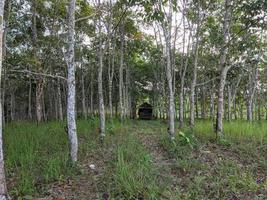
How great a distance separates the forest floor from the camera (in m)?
5.32

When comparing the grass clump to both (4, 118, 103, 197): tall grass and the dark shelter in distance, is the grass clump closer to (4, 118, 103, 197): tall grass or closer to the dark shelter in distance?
(4, 118, 103, 197): tall grass

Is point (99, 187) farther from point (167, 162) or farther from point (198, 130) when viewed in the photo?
point (198, 130)

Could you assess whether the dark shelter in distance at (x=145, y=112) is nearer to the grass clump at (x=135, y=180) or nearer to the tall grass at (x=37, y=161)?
the tall grass at (x=37, y=161)

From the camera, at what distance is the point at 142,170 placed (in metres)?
6.03

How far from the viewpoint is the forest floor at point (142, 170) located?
532cm

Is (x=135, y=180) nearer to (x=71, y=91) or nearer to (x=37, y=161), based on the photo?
(x=71, y=91)

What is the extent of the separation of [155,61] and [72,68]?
17955 mm

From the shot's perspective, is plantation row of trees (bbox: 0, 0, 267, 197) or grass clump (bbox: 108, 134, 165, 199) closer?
grass clump (bbox: 108, 134, 165, 199)

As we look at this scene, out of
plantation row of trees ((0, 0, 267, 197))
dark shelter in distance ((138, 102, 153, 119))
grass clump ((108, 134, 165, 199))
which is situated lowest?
grass clump ((108, 134, 165, 199))

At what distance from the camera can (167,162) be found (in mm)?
7086

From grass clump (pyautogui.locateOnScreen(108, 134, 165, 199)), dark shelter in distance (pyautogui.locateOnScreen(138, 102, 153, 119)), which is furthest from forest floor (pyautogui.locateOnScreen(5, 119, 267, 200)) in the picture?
dark shelter in distance (pyautogui.locateOnScreen(138, 102, 153, 119))

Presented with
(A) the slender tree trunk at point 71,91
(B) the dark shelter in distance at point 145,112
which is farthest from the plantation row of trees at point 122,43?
(B) the dark shelter in distance at point 145,112

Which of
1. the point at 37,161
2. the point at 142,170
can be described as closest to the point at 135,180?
the point at 142,170

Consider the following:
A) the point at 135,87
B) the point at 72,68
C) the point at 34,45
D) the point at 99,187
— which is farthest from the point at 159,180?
the point at 135,87
